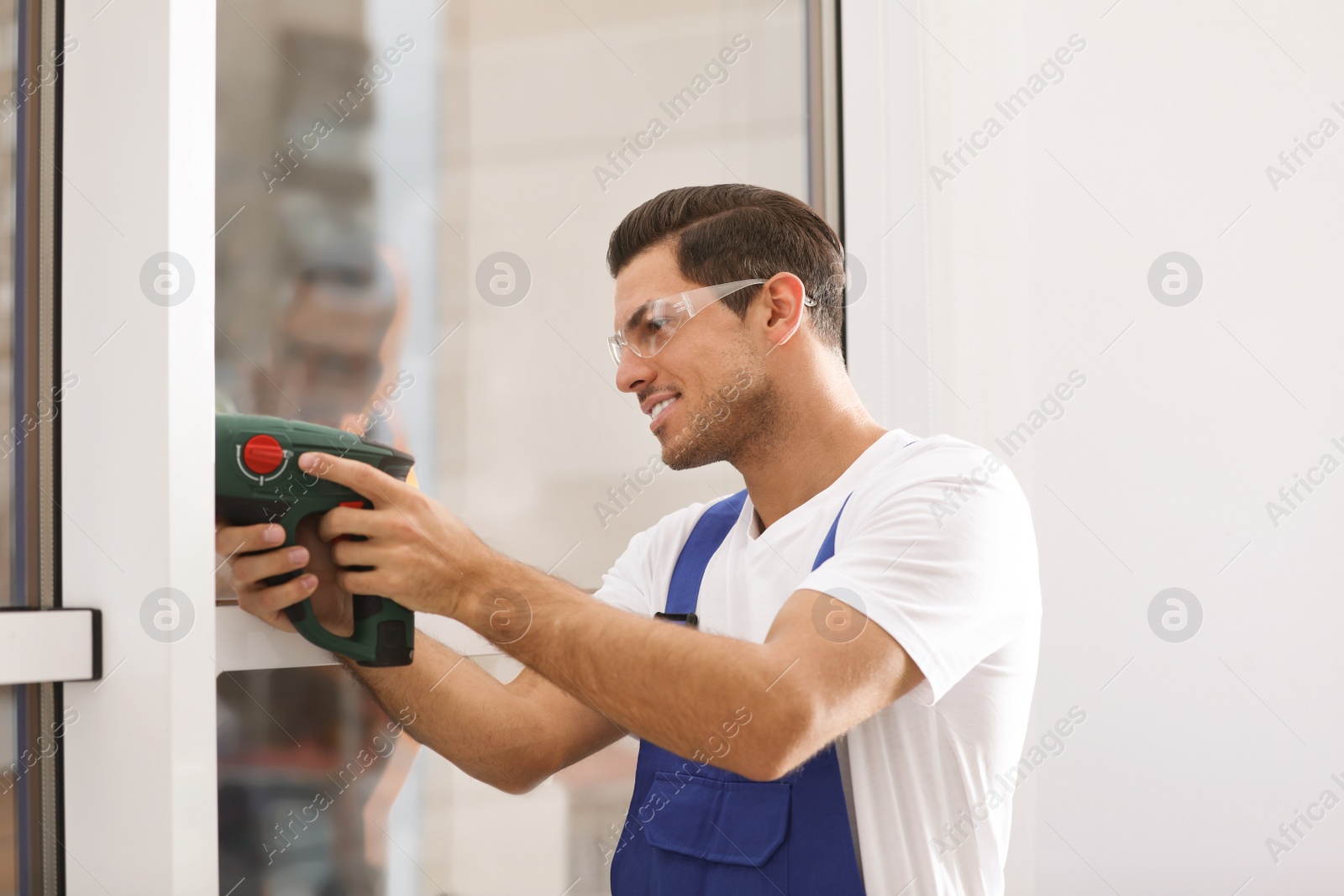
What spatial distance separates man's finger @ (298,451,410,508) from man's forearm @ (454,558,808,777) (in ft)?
0.40

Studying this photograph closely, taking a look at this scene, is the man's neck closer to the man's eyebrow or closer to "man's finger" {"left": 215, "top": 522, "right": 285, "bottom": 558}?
the man's eyebrow

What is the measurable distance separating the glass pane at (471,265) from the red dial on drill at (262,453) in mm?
260

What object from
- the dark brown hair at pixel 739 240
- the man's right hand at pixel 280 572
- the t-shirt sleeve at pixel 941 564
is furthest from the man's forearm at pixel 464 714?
the dark brown hair at pixel 739 240

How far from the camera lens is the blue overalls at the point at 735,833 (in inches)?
45.7

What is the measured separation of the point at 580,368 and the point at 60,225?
695 mm

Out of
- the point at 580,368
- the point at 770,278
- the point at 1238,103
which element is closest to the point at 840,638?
the point at 770,278

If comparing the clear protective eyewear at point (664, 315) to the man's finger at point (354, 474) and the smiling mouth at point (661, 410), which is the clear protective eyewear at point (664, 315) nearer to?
the smiling mouth at point (661, 410)

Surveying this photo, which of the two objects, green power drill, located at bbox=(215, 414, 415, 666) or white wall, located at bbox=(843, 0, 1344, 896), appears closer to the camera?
green power drill, located at bbox=(215, 414, 415, 666)

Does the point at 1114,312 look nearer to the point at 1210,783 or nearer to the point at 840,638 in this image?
the point at 1210,783

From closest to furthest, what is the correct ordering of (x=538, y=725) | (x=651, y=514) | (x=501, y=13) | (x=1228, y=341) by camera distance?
(x=538, y=725), (x=501, y=13), (x=651, y=514), (x=1228, y=341)

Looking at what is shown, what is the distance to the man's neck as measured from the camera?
1.38m

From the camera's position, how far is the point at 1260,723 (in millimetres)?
1822

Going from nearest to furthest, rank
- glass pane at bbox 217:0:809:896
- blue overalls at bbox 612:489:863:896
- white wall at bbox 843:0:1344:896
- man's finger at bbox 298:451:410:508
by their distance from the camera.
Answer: man's finger at bbox 298:451:410:508 → blue overalls at bbox 612:489:863:896 → glass pane at bbox 217:0:809:896 → white wall at bbox 843:0:1344:896

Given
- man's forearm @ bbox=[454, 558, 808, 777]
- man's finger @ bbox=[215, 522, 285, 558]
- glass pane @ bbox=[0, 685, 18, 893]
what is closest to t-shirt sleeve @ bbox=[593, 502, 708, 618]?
man's forearm @ bbox=[454, 558, 808, 777]
